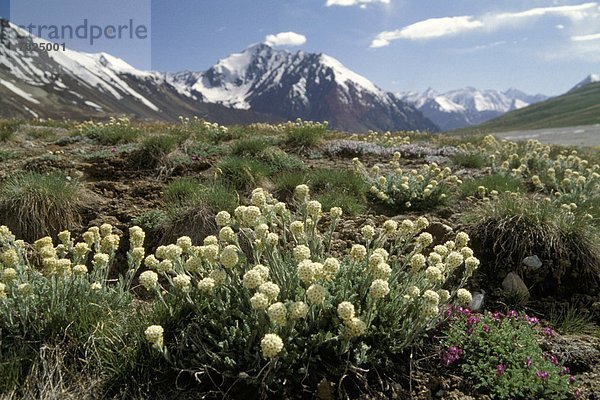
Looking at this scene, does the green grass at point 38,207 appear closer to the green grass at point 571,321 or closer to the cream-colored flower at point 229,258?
the cream-colored flower at point 229,258

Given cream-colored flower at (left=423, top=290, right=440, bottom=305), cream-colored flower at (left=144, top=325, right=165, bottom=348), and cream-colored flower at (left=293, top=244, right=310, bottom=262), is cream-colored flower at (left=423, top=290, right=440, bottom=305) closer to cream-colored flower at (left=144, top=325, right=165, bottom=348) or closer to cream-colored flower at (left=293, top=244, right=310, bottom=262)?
cream-colored flower at (left=293, top=244, right=310, bottom=262)

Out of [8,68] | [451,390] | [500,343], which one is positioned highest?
[8,68]

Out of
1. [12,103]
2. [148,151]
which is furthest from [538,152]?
[12,103]

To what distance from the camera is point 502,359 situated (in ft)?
10.4

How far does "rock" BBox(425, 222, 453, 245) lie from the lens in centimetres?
504

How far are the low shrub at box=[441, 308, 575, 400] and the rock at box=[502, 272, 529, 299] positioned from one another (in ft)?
2.75

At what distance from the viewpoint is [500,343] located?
3.26 metres

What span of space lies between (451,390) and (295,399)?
1.16 meters

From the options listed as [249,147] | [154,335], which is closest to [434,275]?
[154,335]

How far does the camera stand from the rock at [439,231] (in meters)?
5.04

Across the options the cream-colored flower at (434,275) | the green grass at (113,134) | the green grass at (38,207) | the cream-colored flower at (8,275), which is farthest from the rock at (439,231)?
the green grass at (113,134)

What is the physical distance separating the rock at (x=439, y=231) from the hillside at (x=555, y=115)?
151024mm

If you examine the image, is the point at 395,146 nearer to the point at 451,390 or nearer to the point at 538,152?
the point at 538,152

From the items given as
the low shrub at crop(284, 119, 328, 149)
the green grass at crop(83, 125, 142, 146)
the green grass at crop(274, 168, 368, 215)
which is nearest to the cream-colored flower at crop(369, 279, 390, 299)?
the green grass at crop(274, 168, 368, 215)
